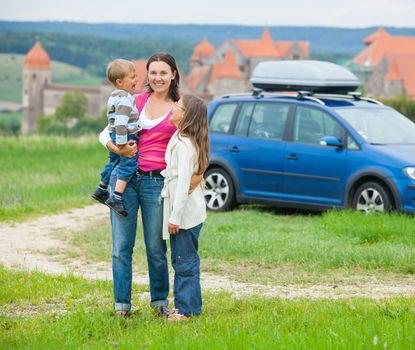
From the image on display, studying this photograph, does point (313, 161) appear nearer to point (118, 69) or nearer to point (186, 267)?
point (186, 267)

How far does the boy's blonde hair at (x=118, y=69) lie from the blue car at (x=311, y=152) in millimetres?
6560

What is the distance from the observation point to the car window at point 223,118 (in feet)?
51.0

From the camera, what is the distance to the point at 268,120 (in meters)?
15.1

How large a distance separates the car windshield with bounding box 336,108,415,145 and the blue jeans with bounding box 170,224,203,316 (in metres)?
6.87

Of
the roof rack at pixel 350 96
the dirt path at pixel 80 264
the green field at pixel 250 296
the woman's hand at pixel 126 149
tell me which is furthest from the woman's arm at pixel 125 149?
the roof rack at pixel 350 96

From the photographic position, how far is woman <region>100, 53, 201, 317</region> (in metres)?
7.33

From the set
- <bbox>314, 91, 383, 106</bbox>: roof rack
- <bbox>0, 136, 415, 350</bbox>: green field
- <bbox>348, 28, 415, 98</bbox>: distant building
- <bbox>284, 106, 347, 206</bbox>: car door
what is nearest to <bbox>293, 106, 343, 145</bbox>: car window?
<bbox>284, 106, 347, 206</bbox>: car door

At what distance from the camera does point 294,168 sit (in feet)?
47.4

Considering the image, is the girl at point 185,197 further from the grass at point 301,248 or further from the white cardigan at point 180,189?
the grass at point 301,248

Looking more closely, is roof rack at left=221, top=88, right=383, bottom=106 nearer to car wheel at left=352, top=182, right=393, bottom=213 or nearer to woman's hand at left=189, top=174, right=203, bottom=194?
car wheel at left=352, top=182, right=393, bottom=213

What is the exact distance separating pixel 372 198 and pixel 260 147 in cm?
204

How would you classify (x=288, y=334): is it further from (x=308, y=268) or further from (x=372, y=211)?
(x=372, y=211)

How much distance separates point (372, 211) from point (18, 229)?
14.8 ft

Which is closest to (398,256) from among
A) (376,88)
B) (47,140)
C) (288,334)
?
(288,334)
